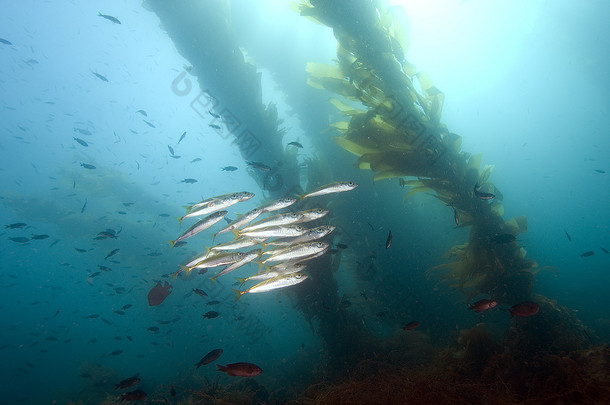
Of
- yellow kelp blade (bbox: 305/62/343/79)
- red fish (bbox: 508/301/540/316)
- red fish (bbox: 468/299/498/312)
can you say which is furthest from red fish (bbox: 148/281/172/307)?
red fish (bbox: 508/301/540/316)

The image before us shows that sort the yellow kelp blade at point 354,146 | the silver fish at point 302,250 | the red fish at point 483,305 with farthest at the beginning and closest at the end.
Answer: the yellow kelp blade at point 354,146 → the red fish at point 483,305 → the silver fish at point 302,250

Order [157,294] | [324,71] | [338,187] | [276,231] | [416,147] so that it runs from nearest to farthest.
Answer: [276,231] → [338,187] → [416,147] → [324,71] → [157,294]

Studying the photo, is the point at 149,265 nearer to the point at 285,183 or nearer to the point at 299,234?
the point at 285,183

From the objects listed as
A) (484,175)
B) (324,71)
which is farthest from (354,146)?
(484,175)

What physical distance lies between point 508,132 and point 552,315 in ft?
413

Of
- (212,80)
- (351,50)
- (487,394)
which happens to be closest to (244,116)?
(212,80)

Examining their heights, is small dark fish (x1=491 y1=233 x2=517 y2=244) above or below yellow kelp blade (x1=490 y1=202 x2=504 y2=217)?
below

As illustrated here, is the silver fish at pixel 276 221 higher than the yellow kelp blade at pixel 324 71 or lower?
lower

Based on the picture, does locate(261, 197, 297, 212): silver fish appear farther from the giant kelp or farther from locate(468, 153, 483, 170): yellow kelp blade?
locate(468, 153, 483, 170): yellow kelp blade

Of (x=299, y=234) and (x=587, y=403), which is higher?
(x=299, y=234)

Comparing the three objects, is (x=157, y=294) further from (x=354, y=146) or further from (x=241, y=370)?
(x=354, y=146)

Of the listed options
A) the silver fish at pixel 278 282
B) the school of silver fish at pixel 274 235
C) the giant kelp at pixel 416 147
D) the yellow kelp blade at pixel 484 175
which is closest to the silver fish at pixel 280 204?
the school of silver fish at pixel 274 235

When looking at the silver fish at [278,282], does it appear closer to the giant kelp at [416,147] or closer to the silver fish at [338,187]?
the silver fish at [338,187]

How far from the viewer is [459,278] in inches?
211
